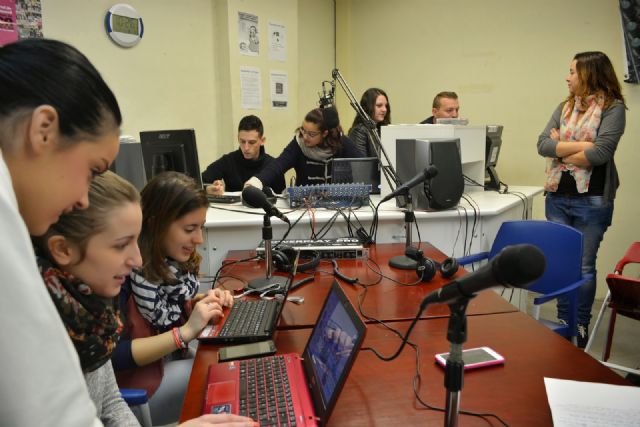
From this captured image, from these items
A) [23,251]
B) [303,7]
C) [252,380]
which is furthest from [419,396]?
[303,7]

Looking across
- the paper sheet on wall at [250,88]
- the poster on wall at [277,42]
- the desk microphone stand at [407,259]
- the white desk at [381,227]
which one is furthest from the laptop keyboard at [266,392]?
the poster on wall at [277,42]

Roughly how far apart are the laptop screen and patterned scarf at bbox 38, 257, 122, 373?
16.6 inches

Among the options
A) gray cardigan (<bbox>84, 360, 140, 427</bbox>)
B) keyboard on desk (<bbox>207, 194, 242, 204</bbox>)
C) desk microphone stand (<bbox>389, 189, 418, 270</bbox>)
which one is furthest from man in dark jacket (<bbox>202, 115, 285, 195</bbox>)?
gray cardigan (<bbox>84, 360, 140, 427</bbox>)

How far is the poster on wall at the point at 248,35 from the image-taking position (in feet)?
11.9

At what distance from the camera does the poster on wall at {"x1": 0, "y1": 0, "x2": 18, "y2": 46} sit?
259 centimetres

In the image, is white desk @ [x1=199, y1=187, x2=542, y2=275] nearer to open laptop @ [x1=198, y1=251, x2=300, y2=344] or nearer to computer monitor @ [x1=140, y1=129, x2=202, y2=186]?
computer monitor @ [x1=140, y1=129, x2=202, y2=186]

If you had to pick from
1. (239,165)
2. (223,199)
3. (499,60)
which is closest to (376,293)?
(223,199)

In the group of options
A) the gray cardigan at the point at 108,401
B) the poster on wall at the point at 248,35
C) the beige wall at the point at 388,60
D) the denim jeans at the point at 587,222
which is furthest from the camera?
the poster on wall at the point at 248,35

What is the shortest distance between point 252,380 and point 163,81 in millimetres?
2859

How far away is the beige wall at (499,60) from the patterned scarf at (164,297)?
3154 millimetres

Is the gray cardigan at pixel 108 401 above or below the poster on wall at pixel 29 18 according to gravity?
below

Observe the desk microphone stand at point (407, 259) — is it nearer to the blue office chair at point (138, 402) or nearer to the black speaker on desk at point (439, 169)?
the black speaker on desk at point (439, 169)

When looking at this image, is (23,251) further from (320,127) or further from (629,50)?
(629,50)

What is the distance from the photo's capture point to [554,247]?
81.4 inches
